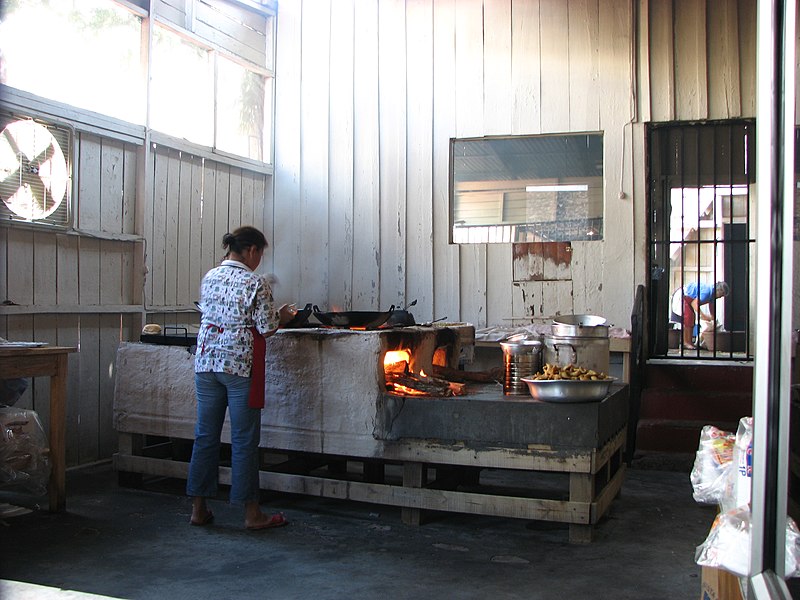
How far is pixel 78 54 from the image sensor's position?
6711 millimetres

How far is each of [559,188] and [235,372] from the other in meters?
4.76

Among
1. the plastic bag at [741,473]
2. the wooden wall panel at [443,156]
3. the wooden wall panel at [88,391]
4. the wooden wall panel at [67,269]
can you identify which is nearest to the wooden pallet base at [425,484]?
the wooden wall panel at [88,391]

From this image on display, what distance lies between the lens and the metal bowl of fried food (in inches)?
184

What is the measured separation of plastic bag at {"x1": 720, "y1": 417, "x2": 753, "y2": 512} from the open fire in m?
2.85

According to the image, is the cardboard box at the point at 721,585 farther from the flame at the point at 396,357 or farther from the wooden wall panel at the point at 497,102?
the wooden wall panel at the point at 497,102

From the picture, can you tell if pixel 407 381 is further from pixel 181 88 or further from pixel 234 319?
pixel 181 88

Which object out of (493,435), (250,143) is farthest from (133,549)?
(250,143)

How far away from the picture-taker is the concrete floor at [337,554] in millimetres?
3947

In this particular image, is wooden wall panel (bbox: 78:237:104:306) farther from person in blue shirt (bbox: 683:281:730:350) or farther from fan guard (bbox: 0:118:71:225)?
person in blue shirt (bbox: 683:281:730:350)

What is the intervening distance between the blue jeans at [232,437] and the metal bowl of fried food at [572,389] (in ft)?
6.31

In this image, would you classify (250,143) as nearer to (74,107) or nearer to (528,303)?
(74,107)

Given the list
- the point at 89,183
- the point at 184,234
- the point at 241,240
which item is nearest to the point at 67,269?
the point at 89,183

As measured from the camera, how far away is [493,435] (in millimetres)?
4914

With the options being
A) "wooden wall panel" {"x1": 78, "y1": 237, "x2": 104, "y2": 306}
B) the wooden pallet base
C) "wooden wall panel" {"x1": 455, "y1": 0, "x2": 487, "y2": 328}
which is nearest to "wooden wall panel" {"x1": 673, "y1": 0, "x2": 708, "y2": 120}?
"wooden wall panel" {"x1": 455, "y1": 0, "x2": 487, "y2": 328}
